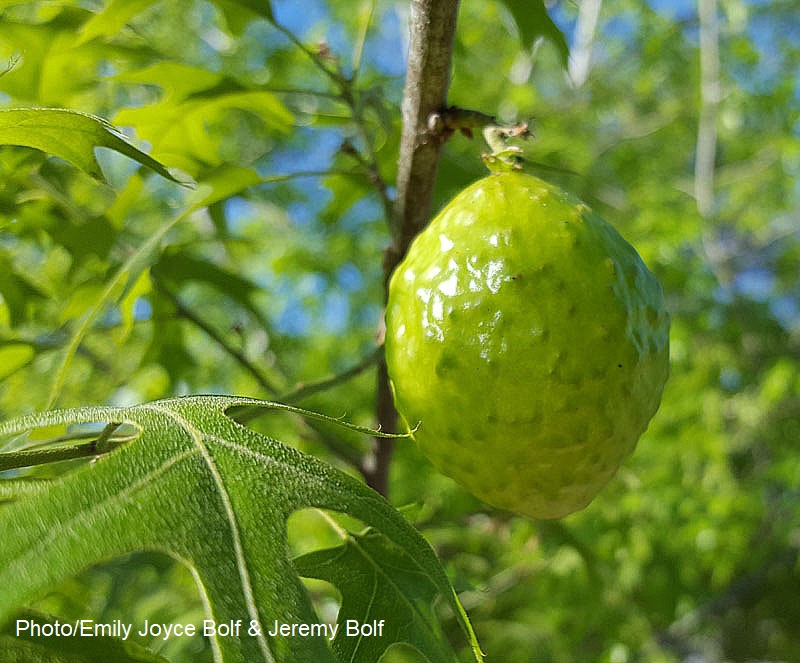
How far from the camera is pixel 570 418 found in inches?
25.9

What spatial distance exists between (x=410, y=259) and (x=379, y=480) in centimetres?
48

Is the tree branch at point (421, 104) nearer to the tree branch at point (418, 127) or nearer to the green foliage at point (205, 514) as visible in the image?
the tree branch at point (418, 127)

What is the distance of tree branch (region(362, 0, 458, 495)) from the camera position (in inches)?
27.4

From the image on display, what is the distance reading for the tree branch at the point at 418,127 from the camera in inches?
27.4

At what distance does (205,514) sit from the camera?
43cm

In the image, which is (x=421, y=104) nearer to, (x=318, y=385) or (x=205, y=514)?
(x=318, y=385)

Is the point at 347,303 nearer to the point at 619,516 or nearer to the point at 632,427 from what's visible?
the point at 619,516

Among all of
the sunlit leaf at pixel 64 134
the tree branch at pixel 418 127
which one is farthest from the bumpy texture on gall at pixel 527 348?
the sunlit leaf at pixel 64 134

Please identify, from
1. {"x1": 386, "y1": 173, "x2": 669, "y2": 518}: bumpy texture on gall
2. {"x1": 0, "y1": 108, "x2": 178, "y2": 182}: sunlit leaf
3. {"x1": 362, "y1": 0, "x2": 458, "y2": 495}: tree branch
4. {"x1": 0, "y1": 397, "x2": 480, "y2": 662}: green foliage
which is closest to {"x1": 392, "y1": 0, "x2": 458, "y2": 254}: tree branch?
{"x1": 362, "y1": 0, "x2": 458, "y2": 495}: tree branch

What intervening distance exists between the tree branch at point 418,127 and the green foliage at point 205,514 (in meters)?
0.35

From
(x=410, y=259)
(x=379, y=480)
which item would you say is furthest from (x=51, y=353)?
(x=410, y=259)

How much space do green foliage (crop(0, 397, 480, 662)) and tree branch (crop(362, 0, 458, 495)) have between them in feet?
1.15

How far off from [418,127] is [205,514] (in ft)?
1.68

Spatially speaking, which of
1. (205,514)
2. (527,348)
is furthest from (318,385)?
(205,514)
